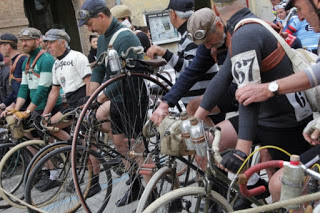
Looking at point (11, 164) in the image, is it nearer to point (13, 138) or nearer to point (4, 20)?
point (13, 138)

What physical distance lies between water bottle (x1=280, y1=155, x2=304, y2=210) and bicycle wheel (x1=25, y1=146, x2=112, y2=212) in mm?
2220

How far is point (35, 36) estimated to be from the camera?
500cm

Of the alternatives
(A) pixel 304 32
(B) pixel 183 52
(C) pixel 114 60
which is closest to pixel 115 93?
(C) pixel 114 60

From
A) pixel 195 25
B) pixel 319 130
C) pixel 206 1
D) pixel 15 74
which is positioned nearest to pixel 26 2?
pixel 206 1

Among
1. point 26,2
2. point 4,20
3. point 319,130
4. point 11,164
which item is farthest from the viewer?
point 26,2

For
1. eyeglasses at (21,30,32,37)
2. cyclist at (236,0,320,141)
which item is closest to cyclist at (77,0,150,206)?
eyeglasses at (21,30,32,37)

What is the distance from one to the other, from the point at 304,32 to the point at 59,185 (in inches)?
164

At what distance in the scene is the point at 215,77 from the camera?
259cm

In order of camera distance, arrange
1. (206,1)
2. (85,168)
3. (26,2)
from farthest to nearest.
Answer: (206,1)
(26,2)
(85,168)

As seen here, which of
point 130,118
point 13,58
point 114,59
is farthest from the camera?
point 13,58

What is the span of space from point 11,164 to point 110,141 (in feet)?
4.97

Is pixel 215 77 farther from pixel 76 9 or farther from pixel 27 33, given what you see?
pixel 76 9

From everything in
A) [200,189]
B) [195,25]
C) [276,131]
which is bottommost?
[200,189]

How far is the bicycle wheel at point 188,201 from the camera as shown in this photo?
2237 millimetres
